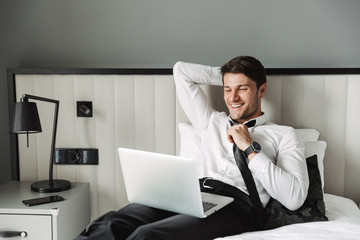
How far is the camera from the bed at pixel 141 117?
6.70 ft

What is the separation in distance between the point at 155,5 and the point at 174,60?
1.09ft

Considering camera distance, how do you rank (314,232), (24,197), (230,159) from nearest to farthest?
(314,232) → (230,159) → (24,197)

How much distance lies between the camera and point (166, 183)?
1344 mm

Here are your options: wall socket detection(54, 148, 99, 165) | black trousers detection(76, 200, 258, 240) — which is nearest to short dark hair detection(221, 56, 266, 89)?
black trousers detection(76, 200, 258, 240)

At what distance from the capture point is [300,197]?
1514 mm

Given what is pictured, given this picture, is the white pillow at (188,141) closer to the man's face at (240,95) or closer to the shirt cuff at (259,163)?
the man's face at (240,95)

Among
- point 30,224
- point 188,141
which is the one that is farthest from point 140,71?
point 30,224

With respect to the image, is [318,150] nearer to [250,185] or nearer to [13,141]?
[250,185]

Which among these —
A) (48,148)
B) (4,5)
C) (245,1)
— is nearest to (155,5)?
(245,1)

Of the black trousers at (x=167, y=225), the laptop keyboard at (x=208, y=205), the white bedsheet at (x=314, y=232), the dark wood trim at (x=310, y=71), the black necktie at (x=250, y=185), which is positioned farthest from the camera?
the dark wood trim at (x=310, y=71)

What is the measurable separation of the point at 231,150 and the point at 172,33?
0.83 m

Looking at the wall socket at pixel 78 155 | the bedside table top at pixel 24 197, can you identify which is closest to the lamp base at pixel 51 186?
the bedside table top at pixel 24 197

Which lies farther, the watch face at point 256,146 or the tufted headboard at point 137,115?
the tufted headboard at point 137,115

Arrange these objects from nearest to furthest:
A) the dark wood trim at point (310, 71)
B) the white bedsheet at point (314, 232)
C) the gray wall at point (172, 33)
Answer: the white bedsheet at point (314, 232) → the dark wood trim at point (310, 71) → the gray wall at point (172, 33)
